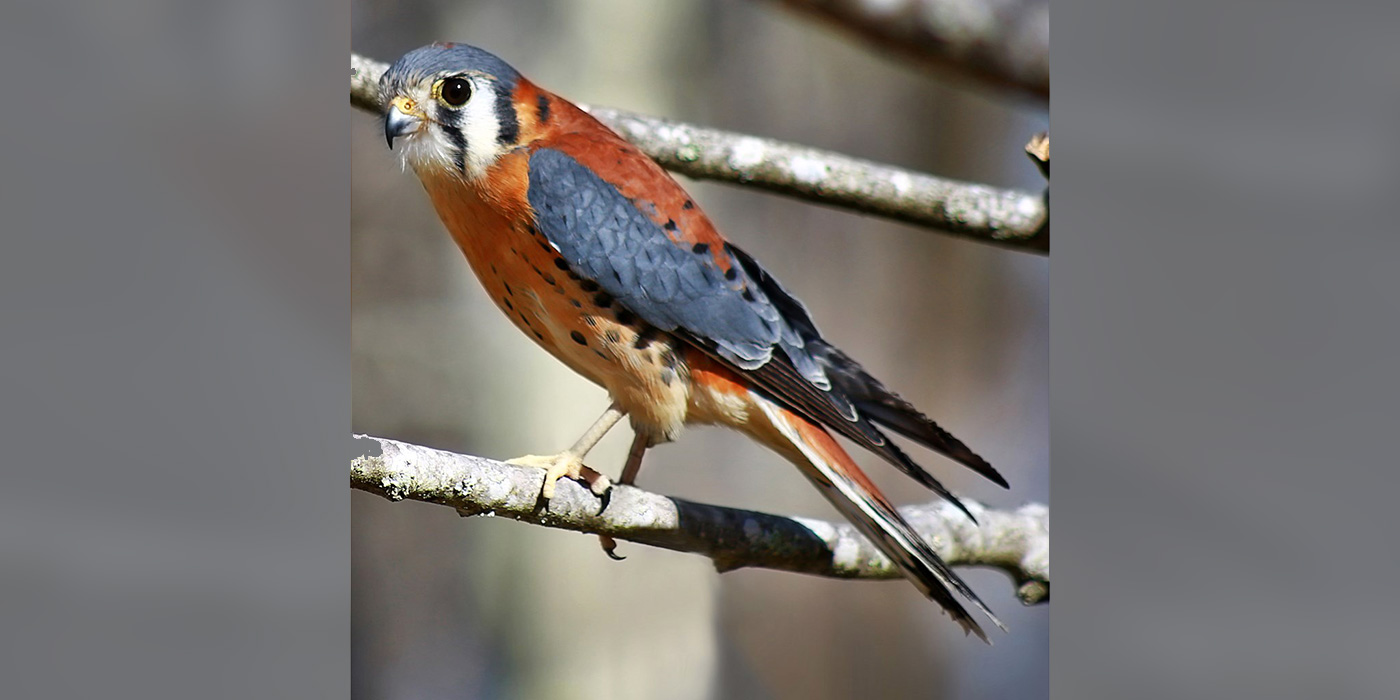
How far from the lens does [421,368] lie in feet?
6.39

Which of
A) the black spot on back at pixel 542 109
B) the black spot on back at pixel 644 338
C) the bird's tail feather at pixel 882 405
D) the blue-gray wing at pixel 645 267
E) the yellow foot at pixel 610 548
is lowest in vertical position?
the yellow foot at pixel 610 548

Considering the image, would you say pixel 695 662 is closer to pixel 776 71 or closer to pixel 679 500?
pixel 679 500

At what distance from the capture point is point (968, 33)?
7.53 feet

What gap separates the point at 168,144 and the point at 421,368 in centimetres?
52

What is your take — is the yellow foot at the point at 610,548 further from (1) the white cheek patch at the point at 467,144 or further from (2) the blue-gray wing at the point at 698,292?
(1) the white cheek patch at the point at 467,144

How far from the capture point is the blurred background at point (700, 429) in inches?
76.4

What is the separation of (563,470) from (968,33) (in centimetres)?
110

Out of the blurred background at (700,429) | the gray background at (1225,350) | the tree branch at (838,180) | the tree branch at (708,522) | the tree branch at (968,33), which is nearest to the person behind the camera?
the tree branch at (708,522)

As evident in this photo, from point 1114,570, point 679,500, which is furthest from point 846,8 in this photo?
point 1114,570

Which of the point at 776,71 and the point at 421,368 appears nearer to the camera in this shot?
the point at 421,368

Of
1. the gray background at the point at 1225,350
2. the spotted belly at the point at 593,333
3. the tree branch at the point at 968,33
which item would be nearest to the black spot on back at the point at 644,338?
the spotted belly at the point at 593,333

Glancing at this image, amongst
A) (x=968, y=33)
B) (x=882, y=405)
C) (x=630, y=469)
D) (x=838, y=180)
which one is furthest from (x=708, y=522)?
(x=968, y=33)

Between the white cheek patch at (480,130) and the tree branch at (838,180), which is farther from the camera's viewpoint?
the tree branch at (838,180)

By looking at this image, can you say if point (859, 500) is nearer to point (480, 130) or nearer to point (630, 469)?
point (630, 469)
